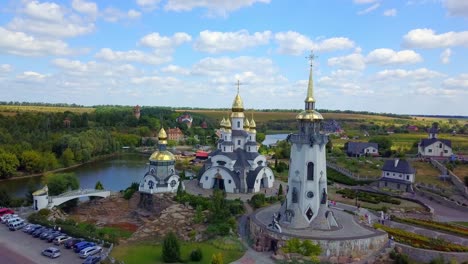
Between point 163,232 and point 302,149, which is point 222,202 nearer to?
point 163,232

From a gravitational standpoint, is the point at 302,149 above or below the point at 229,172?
above

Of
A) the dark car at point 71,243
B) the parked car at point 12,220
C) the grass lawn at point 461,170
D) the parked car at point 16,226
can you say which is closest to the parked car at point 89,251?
the dark car at point 71,243

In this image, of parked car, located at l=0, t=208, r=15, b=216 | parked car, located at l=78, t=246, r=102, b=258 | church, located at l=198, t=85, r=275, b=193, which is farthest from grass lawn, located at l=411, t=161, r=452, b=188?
parked car, located at l=0, t=208, r=15, b=216

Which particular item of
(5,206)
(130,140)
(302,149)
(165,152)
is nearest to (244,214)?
(302,149)

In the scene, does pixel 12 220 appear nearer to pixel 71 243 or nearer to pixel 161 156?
pixel 71 243

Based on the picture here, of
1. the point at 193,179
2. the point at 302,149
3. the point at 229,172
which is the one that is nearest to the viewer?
the point at 302,149

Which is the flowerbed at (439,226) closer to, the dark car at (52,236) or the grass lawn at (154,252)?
the grass lawn at (154,252)

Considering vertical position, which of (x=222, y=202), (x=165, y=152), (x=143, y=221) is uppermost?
(x=165, y=152)
